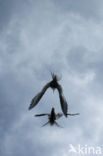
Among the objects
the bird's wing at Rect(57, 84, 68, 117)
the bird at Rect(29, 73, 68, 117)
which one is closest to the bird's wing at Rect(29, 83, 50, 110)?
the bird at Rect(29, 73, 68, 117)

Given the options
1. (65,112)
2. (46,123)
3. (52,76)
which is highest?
(52,76)

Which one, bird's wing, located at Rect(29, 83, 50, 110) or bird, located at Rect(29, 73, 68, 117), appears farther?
bird's wing, located at Rect(29, 83, 50, 110)

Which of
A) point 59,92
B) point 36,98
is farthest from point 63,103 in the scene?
point 36,98

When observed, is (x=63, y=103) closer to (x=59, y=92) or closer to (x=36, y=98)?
(x=59, y=92)

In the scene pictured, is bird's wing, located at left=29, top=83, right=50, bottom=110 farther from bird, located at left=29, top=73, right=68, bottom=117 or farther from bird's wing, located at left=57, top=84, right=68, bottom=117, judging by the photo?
bird's wing, located at left=57, top=84, right=68, bottom=117

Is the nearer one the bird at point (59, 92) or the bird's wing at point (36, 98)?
the bird at point (59, 92)

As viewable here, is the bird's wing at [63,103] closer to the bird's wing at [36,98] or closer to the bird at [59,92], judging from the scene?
the bird at [59,92]

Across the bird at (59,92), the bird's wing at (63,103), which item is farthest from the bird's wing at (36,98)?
the bird's wing at (63,103)

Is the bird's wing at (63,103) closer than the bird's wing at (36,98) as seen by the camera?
Yes

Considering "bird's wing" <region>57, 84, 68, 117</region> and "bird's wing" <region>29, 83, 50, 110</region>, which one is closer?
"bird's wing" <region>57, 84, 68, 117</region>

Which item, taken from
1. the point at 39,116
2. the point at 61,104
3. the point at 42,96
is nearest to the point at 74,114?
the point at 61,104

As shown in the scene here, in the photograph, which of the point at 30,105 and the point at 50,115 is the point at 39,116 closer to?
the point at 50,115
